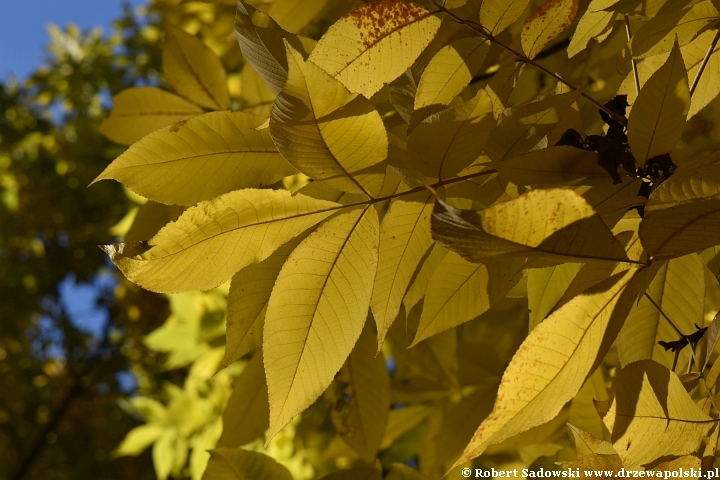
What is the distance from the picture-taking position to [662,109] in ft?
1.64

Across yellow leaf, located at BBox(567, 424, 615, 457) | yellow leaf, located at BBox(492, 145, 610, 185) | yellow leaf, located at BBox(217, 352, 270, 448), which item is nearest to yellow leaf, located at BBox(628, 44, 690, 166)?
yellow leaf, located at BBox(492, 145, 610, 185)

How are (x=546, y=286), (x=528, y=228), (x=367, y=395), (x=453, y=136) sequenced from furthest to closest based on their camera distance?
1. (x=367, y=395)
2. (x=546, y=286)
3. (x=453, y=136)
4. (x=528, y=228)

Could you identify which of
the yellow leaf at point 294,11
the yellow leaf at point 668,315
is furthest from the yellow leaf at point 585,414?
the yellow leaf at point 294,11

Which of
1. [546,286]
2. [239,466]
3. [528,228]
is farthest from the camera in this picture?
[239,466]

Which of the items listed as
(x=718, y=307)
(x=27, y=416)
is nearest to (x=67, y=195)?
(x=27, y=416)

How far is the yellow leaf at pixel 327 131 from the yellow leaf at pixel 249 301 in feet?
0.48

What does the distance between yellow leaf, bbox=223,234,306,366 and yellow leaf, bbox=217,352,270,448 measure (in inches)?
6.1

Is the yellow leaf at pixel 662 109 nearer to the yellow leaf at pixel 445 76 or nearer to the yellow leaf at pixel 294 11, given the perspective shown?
the yellow leaf at pixel 445 76

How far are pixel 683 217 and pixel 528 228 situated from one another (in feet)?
0.33

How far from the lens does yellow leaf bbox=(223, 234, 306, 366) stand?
0.63m

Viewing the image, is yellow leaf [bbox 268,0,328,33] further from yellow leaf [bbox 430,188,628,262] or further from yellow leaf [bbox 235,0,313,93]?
yellow leaf [bbox 430,188,628,262]

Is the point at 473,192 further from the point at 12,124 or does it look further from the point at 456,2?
the point at 12,124

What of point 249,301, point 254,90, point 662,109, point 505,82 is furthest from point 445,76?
point 254,90

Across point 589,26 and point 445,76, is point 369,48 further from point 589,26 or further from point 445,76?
point 589,26
